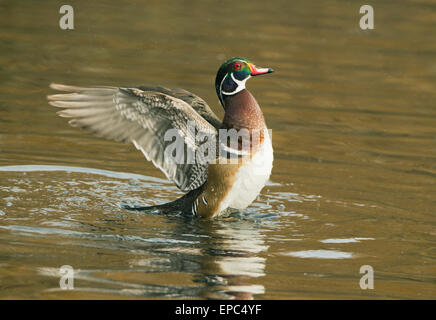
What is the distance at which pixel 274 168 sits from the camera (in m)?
9.80

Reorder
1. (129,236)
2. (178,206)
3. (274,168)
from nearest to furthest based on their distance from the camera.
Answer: (129,236) → (178,206) → (274,168)

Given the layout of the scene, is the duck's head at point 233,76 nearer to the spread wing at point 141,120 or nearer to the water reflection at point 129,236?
the spread wing at point 141,120

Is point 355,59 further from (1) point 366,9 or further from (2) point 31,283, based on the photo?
(2) point 31,283

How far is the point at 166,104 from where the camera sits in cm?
756

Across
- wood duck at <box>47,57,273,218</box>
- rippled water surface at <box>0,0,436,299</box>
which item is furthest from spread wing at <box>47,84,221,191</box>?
rippled water surface at <box>0,0,436,299</box>

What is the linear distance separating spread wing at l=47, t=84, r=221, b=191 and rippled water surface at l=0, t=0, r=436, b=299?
48 cm

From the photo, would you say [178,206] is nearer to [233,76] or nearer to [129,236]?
[129,236]

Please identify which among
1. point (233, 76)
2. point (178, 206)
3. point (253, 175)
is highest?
point (233, 76)

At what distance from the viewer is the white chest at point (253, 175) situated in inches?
303

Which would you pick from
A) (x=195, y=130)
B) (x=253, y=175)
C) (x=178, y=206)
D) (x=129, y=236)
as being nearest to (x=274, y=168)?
(x=178, y=206)

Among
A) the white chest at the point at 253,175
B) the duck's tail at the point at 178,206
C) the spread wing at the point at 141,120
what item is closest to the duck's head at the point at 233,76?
the spread wing at the point at 141,120

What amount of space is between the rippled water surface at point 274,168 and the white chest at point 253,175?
29 cm

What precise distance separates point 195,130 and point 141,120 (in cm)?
54

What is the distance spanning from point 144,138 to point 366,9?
1171cm
